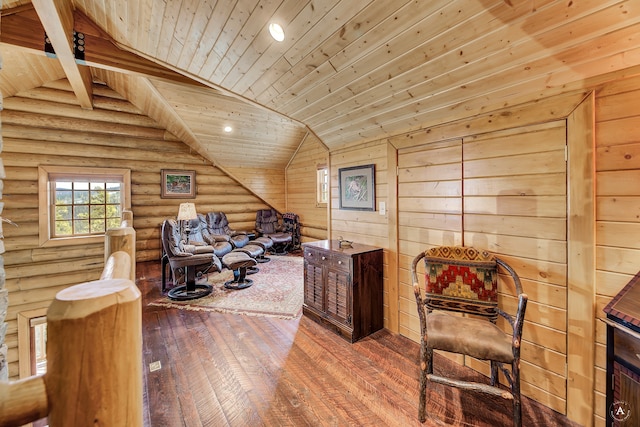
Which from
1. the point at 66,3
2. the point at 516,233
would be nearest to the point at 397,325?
the point at 516,233

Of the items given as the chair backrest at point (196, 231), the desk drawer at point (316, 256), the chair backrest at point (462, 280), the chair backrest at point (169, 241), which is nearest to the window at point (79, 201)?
the chair backrest at point (196, 231)

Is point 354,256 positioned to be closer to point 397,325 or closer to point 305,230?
point 397,325

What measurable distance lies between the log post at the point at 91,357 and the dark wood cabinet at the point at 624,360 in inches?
72.4

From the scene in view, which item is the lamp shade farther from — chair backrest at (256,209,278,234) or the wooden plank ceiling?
chair backrest at (256,209,278,234)

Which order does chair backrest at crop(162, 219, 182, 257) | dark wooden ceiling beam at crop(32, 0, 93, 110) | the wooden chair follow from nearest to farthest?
the wooden chair → dark wooden ceiling beam at crop(32, 0, 93, 110) → chair backrest at crop(162, 219, 182, 257)

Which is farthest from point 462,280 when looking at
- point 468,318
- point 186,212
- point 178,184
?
point 178,184

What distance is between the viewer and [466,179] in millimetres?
2176

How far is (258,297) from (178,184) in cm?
368

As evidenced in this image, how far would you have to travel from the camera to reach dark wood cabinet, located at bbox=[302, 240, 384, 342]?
101 inches

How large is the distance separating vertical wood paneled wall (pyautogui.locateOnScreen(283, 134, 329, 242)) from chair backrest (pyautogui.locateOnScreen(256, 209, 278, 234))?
53 centimetres

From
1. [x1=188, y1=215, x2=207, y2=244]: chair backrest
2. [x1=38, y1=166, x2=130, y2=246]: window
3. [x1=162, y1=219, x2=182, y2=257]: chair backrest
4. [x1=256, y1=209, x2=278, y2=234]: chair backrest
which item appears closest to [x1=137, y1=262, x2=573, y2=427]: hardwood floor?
[x1=162, y1=219, x2=182, y2=257]: chair backrest

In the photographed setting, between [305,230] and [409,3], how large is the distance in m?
5.52

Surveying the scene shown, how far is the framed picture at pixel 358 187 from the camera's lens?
293cm

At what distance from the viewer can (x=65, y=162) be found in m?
4.65
